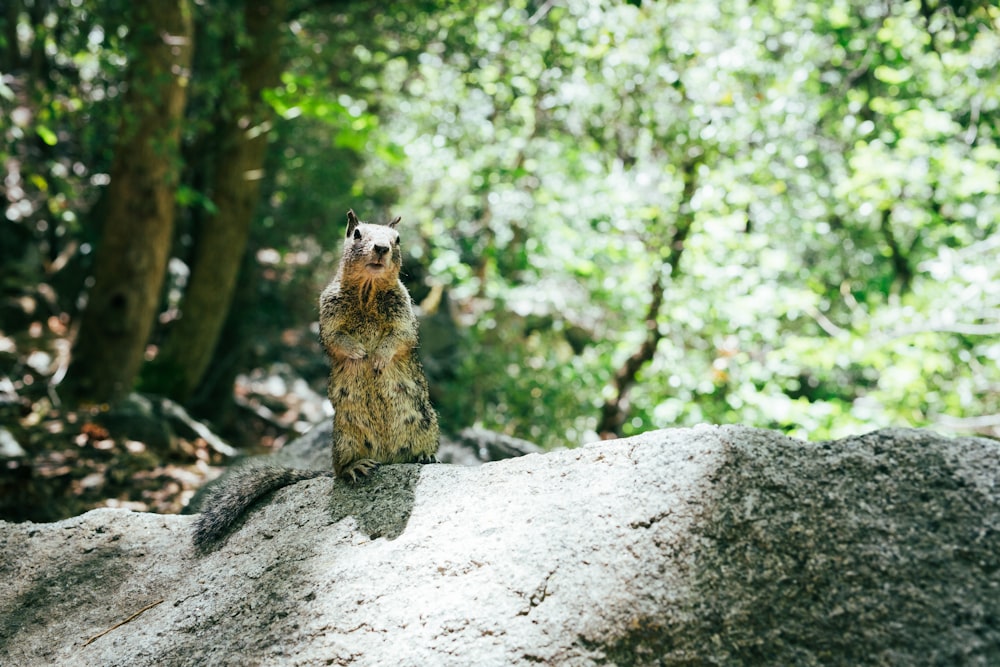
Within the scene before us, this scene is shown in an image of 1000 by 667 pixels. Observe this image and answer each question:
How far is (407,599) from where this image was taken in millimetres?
2580

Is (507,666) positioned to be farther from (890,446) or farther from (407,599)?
(890,446)

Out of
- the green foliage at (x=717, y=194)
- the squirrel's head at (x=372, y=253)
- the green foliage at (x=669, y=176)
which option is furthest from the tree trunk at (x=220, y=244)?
the squirrel's head at (x=372, y=253)

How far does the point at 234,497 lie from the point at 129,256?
5099 mm

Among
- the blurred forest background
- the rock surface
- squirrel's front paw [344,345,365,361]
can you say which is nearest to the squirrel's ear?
squirrel's front paw [344,345,365,361]

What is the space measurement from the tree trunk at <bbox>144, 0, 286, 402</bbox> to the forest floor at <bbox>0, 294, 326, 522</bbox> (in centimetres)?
107

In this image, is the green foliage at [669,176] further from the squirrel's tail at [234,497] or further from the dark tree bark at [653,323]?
the squirrel's tail at [234,497]

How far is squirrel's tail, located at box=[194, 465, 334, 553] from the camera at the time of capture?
3230 mm

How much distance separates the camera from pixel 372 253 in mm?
3561

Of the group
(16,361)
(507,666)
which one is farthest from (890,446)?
(16,361)

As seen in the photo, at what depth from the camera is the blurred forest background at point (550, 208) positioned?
Result: 21.4 feet

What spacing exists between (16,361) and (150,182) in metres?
2.52

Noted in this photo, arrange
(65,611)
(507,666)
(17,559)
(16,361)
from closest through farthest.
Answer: (507,666) → (65,611) → (17,559) → (16,361)

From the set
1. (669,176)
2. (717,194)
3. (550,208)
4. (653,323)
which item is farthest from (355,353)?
(550,208)

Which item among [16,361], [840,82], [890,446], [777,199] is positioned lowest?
[16,361]
